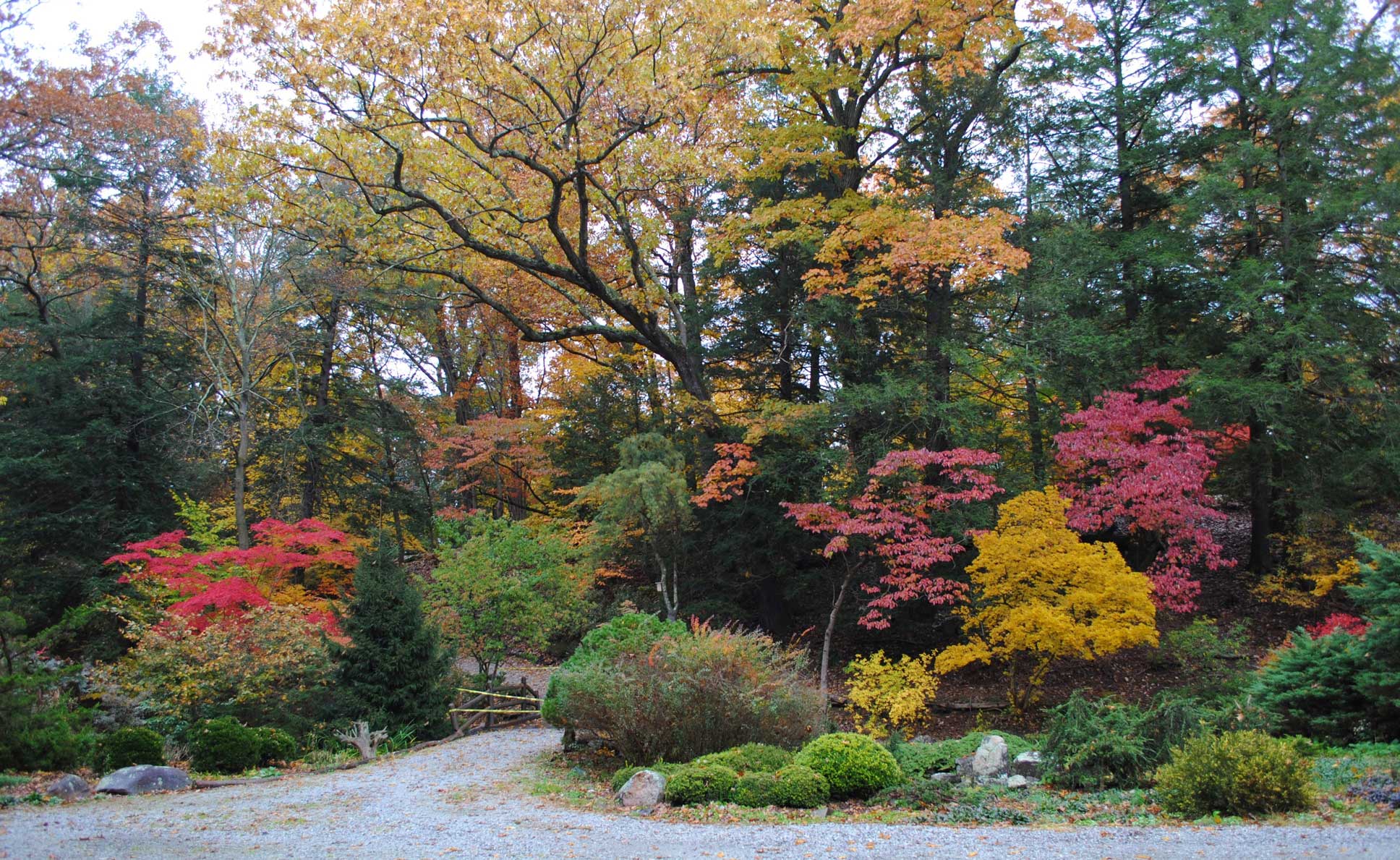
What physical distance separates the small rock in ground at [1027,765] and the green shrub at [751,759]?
2.19m

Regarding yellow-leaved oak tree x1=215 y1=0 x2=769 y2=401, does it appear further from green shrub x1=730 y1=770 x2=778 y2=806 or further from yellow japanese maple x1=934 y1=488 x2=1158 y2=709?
green shrub x1=730 y1=770 x2=778 y2=806

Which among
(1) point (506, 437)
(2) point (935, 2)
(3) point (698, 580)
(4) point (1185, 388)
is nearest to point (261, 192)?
(1) point (506, 437)

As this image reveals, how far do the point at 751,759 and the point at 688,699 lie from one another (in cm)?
90

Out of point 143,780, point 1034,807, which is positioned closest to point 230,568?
point 143,780

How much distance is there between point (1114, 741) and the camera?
6703 mm

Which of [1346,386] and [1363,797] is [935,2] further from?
[1363,797]

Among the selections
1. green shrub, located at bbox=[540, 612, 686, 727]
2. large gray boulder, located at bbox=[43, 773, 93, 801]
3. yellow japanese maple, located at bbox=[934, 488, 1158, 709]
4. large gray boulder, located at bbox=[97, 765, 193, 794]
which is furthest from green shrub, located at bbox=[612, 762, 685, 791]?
yellow japanese maple, located at bbox=[934, 488, 1158, 709]

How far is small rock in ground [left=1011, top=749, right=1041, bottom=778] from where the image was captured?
741cm

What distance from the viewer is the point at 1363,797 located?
17.6ft

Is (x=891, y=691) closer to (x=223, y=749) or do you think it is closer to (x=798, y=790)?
(x=798, y=790)

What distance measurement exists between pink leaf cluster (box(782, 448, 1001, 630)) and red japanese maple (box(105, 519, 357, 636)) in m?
7.15

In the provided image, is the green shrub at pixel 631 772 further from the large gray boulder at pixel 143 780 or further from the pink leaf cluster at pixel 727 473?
the pink leaf cluster at pixel 727 473

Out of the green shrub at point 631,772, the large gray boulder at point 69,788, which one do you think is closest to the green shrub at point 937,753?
the green shrub at point 631,772

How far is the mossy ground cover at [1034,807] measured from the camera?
5.25 metres
